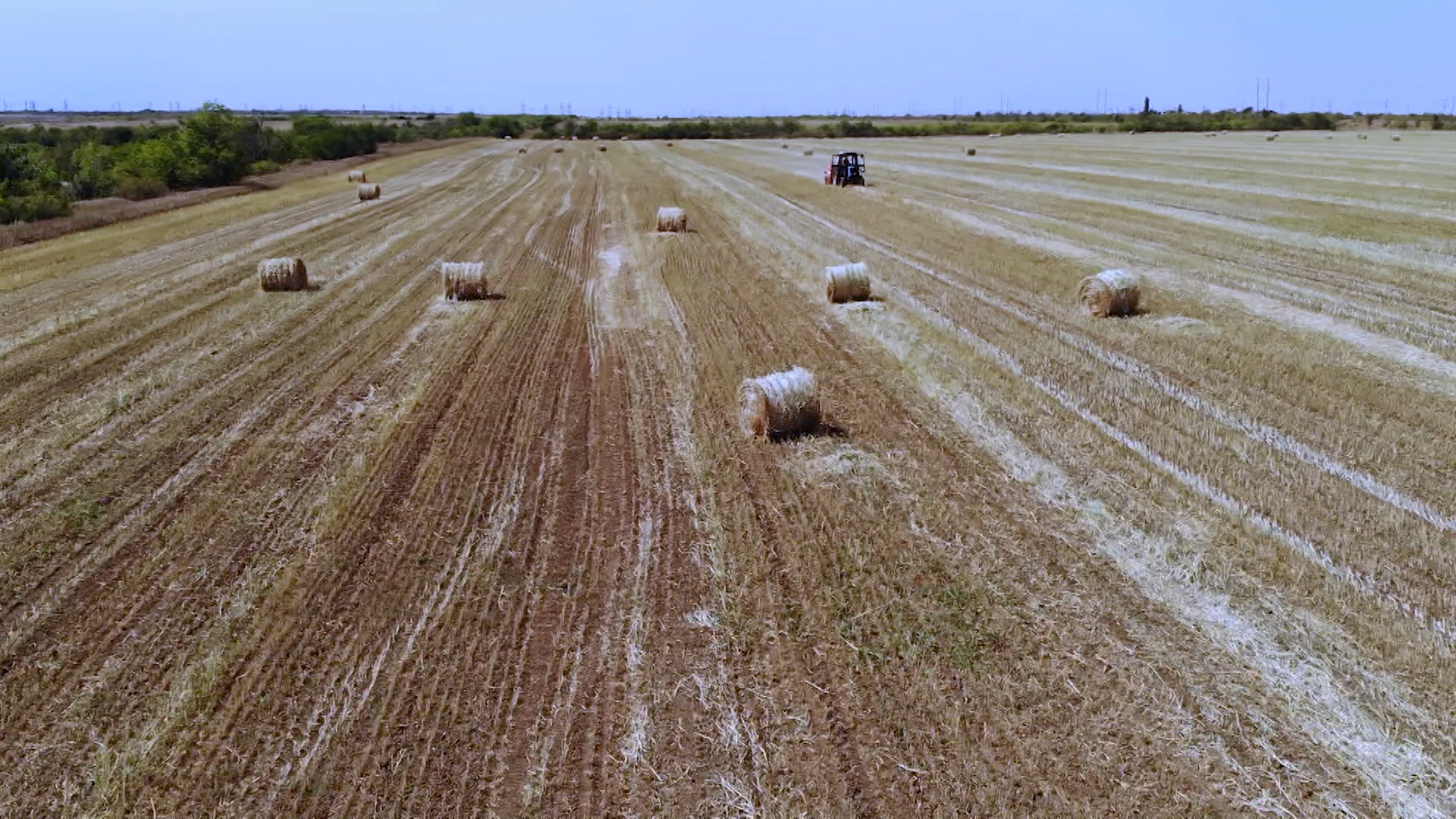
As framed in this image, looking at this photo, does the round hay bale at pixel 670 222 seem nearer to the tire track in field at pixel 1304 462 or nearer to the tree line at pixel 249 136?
the tire track in field at pixel 1304 462

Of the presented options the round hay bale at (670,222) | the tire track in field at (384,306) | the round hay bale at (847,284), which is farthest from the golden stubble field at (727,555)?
the round hay bale at (670,222)

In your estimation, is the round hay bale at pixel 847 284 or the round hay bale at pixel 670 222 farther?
the round hay bale at pixel 670 222

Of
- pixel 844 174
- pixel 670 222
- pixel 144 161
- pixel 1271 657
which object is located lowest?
pixel 1271 657

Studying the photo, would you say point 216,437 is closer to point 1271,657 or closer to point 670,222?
point 1271,657

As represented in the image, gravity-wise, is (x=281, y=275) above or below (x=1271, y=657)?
above

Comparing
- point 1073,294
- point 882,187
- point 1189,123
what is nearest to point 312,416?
point 1073,294

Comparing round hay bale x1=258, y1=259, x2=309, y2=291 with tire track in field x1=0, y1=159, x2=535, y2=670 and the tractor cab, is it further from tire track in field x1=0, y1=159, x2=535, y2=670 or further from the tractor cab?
the tractor cab

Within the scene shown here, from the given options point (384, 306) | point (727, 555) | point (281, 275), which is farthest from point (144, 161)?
point (727, 555)
